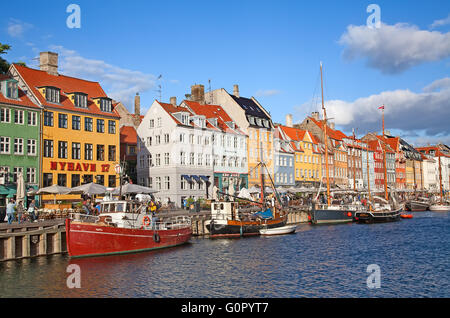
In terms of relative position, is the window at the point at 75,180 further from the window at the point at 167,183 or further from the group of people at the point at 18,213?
the window at the point at 167,183

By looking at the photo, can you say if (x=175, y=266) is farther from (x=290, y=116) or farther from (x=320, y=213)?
(x=290, y=116)

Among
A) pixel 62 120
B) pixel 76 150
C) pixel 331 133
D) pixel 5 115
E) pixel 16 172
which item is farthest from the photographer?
pixel 331 133

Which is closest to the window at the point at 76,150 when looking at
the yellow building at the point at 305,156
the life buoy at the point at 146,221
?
the life buoy at the point at 146,221

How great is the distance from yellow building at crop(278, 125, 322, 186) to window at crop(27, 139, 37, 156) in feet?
172

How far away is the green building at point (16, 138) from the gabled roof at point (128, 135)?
22271 millimetres

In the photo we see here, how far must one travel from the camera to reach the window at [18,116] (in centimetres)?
4672

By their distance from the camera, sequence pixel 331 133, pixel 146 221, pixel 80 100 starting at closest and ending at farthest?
→ pixel 146 221 < pixel 80 100 < pixel 331 133

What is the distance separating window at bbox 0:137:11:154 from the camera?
4552cm

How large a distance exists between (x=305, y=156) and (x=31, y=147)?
57.8 meters

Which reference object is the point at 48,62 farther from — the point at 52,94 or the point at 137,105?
the point at 137,105

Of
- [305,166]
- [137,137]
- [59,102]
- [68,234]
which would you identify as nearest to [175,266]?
[68,234]

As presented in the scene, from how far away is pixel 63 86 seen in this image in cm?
5400

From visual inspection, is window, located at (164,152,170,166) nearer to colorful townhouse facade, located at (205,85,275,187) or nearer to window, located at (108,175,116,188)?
window, located at (108,175,116,188)

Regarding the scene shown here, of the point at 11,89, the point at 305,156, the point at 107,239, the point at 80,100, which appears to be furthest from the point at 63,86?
the point at 305,156
